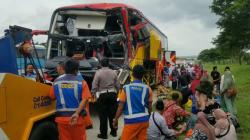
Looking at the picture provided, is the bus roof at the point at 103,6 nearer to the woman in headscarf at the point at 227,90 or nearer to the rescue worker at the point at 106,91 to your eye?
the woman in headscarf at the point at 227,90

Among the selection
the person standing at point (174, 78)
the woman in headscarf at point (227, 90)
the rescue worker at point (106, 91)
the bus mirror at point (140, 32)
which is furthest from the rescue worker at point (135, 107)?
the person standing at point (174, 78)

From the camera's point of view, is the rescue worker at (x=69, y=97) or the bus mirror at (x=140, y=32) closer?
the rescue worker at (x=69, y=97)

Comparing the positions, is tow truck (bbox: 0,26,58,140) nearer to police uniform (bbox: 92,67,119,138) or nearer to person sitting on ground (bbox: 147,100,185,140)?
person sitting on ground (bbox: 147,100,185,140)

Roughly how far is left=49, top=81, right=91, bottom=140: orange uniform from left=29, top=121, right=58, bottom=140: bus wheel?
0.50ft

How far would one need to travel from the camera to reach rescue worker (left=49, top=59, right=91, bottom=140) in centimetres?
666

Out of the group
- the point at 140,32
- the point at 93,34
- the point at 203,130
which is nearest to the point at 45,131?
the point at 203,130

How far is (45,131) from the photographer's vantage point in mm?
6645

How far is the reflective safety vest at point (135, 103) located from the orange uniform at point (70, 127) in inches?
22.4

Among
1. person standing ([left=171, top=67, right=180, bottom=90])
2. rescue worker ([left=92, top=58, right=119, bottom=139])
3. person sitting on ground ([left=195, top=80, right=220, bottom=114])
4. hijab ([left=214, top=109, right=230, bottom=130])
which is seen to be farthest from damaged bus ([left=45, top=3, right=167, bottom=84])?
person standing ([left=171, top=67, right=180, bottom=90])

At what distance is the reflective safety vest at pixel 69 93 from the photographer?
667 centimetres

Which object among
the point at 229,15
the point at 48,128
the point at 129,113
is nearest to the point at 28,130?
the point at 48,128

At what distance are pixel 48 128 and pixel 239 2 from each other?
129 feet

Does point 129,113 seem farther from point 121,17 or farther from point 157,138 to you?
point 121,17

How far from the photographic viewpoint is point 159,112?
720cm
